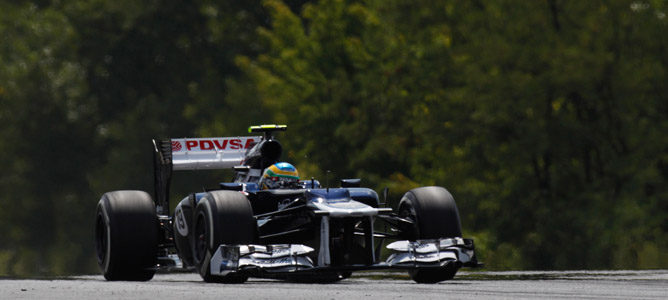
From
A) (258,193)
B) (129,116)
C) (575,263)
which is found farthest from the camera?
(129,116)

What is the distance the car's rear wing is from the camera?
22.5 m

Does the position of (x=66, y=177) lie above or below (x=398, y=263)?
below

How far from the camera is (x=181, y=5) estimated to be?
5844 centimetres

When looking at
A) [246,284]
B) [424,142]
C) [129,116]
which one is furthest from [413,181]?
[246,284]

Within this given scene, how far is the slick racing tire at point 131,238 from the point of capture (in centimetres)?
1964

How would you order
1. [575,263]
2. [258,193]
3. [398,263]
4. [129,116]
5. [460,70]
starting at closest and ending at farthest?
[398,263] → [258,193] → [575,263] → [460,70] → [129,116]

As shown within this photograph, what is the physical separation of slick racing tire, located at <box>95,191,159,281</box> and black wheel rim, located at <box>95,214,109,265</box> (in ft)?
1.60

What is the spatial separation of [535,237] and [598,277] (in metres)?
16.1

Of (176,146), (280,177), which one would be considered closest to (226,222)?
(280,177)

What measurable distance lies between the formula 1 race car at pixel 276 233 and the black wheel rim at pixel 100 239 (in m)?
0.01

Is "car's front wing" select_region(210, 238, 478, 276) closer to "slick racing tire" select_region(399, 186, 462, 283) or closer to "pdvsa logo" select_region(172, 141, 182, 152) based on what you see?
"slick racing tire" select_region(399, 186, 462, 283)

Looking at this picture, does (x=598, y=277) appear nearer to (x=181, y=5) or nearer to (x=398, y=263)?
(x=398, y=263)

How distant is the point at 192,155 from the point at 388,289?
707cm

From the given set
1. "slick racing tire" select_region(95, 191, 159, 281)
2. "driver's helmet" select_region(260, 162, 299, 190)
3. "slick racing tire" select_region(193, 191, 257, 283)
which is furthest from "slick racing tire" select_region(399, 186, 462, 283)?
"slick racing tire" select_region(95, 191, 159, 281)
